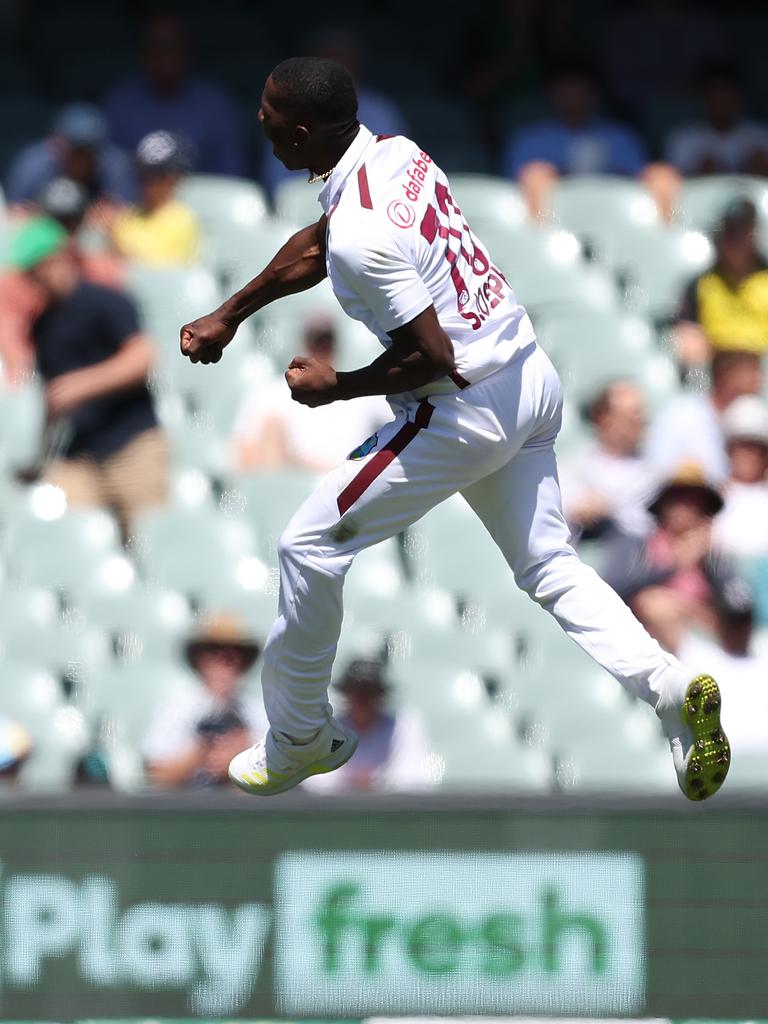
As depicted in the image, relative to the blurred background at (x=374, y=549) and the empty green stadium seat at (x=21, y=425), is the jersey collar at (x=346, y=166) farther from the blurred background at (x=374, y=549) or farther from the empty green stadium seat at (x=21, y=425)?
the empty green stadium seat at (x=21, y=425)

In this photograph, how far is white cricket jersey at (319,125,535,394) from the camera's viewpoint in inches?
159

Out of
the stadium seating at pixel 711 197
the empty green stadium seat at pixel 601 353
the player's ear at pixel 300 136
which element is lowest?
the player's ear at pixel 300 136

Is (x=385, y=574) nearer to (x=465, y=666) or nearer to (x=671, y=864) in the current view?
(x=465, y=666)

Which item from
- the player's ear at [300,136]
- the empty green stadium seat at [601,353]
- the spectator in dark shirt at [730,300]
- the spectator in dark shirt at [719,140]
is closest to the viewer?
the player's ear at [300,136]

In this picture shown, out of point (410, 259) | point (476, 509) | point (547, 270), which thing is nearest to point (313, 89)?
point (410, 259)

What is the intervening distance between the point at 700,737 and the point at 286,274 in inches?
54.2

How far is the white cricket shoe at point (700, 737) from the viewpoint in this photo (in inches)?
170

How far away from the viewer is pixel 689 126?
9.32 m

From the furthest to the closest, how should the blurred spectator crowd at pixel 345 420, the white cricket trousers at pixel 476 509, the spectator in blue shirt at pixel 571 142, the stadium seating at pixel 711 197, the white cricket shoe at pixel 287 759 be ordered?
1. the spectator in blue shirt at pixel 571 142
2. the stadium seating at pixel 711 197
3. the blurred spectator crowd at pixel 345 420
4. the white cricket shoe at pixel 287 759
5. the white cricket trousers at pixel 476 509

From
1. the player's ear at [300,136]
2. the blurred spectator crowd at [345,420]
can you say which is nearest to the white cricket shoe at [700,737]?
the player's ear at [300,136]

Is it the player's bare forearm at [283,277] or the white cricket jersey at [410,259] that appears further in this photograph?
the player's bare forearm at [283,277]

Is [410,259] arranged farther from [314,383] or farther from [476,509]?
[476,509]

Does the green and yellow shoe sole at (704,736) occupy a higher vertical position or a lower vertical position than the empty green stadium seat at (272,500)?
lower

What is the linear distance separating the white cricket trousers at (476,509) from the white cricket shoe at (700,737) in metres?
0.05
